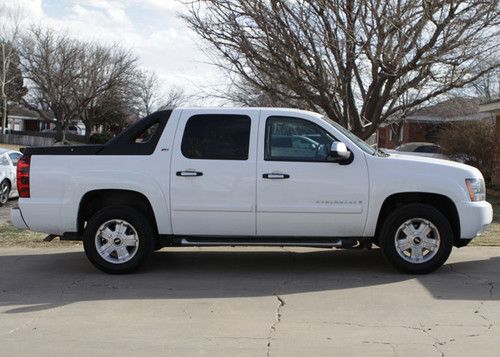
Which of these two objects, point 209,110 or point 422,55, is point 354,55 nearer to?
point 422,55

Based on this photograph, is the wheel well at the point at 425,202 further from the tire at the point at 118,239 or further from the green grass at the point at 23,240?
the green grass at the point at 23,240

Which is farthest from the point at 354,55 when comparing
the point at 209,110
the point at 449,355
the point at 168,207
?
the point at 449,355

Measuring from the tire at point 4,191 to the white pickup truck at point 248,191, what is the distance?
27.7 ft

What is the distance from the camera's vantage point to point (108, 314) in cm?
566

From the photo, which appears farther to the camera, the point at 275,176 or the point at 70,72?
the point at 70,72

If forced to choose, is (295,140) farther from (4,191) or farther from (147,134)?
(4,191)

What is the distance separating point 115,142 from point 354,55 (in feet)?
24.0

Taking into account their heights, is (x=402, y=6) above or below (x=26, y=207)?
above

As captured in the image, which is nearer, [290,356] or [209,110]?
[290,356]

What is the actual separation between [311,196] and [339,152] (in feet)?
2.00

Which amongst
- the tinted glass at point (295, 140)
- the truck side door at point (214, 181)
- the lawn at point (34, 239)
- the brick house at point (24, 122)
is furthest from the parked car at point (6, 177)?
A: the brick house at point (24, 122)

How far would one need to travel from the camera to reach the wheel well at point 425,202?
6996 mm

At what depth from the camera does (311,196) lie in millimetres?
6844

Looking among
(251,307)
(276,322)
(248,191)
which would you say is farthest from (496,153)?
(276,322)
